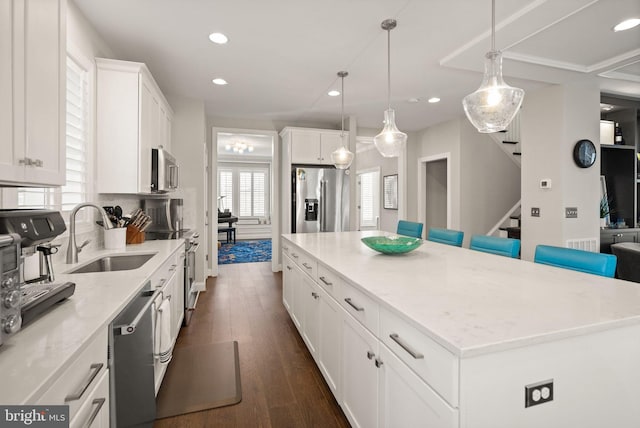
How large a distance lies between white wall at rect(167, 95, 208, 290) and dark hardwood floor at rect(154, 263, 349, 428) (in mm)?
895

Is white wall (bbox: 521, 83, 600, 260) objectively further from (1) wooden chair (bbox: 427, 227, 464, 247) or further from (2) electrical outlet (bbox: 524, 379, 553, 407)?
(2) electrical outlet (bbox: 524, 379, 553, 407)

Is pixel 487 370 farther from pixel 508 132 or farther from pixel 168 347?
pixel 508 132

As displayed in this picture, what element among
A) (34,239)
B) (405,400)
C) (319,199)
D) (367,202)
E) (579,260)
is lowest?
(405,400)

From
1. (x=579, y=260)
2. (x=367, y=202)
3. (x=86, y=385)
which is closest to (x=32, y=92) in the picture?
(x=86, y=385)

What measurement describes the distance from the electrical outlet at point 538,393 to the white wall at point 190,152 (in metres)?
4.07

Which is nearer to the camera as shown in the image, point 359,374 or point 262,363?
point 359,374

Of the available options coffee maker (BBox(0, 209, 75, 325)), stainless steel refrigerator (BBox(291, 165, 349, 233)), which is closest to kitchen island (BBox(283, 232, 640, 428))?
coffee maker (BBox(0, 209, 75, 325))

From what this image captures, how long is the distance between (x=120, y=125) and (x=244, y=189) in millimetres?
6993

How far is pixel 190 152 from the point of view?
4254 mm

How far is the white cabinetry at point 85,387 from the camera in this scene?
782 mm

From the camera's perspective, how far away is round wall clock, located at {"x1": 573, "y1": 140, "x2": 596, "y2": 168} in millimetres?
3516

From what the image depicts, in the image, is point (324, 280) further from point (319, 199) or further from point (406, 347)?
point (319, 199)

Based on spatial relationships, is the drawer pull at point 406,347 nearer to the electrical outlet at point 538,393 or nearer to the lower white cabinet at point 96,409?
the electrical outlet at point 538,393

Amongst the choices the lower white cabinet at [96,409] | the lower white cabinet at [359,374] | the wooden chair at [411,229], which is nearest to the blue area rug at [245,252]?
the wooden chair at [411,229]
